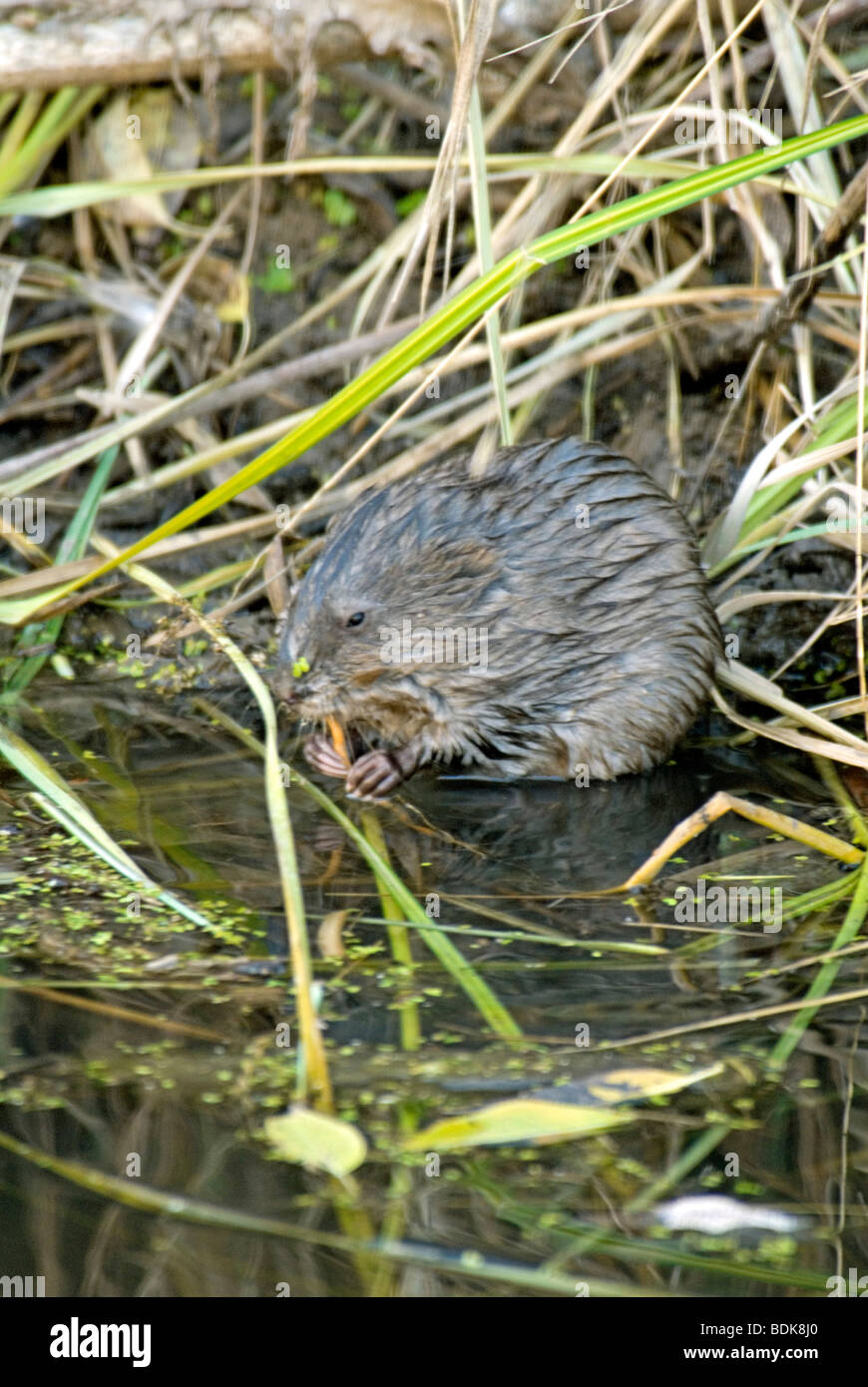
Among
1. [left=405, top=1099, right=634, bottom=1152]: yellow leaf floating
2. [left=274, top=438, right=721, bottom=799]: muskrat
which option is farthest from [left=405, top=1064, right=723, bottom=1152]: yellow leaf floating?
[left=274, top=438, right=721, bottom=799]: muskrat

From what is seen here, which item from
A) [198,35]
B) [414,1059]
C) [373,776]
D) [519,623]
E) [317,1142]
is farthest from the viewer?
[198,35]

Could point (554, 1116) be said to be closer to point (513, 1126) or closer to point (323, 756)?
point (513, 1126)

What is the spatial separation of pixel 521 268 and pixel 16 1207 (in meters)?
2.16

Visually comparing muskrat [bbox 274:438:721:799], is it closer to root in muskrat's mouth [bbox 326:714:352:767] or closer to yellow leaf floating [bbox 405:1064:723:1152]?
root in muskrat's mouth [bbox 326:714:352:767]

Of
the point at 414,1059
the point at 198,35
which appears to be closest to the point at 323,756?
the point at 414,1059

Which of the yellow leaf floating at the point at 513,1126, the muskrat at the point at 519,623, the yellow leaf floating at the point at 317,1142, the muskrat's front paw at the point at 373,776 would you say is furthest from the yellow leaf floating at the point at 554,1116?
the muskrat at the point at 519,623

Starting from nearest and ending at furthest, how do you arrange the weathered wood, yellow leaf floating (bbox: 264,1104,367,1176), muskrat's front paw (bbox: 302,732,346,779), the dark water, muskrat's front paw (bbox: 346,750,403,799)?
the dark water
yellow leaf floating (bbox: 264,1104,367,1176)
muskrat's front paw (bbox: 346,750,403,799)
muskrat's front paw (bbox: 302,732,346,779)
the weathered wood

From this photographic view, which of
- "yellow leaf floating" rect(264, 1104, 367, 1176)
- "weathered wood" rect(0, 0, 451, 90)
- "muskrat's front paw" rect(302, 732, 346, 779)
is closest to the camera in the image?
"yellow leaf floating" rect(264, 1104, 367, 1176)

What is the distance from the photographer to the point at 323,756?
3955 millimetres

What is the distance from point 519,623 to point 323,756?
640 mm

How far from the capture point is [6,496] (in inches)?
188

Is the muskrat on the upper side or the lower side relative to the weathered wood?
lower

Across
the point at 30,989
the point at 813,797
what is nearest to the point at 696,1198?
the point at 30,989

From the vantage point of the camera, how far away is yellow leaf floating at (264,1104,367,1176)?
7.41 ft
